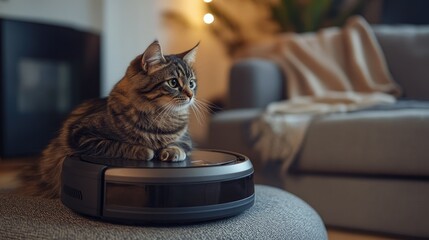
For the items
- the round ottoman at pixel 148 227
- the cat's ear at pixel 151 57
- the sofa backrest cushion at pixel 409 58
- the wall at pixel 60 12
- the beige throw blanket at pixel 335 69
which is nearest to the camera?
the round ottoman at pixel 148 227

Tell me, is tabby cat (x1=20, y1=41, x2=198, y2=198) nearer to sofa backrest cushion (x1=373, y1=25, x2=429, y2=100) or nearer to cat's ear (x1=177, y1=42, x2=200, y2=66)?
cat's ear (x1=177, y1=42, x2=200, y2=66)

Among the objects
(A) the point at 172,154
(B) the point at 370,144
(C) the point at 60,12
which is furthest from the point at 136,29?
(A) the point at 172,154

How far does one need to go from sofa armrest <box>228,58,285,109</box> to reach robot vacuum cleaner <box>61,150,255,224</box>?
3.09 ft

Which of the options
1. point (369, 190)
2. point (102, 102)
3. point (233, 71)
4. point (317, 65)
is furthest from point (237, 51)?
point (102, 102)

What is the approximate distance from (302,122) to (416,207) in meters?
0.38

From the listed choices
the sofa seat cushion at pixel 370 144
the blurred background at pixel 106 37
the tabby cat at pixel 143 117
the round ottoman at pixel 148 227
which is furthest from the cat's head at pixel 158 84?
the blurred background at pixel 106 37

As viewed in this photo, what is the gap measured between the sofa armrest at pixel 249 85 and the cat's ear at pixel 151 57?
34.9 inches

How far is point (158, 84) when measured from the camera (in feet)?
2.50

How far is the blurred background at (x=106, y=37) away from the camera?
1.94 m

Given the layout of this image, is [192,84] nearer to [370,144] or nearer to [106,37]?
[370,144]

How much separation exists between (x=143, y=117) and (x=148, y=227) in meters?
0.21

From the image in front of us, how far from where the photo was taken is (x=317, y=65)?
1867mm

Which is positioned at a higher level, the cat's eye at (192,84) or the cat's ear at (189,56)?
the cat's ear at (189,56)

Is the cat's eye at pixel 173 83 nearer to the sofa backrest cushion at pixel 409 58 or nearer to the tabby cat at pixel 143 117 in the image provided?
the tabby cat at pixel 143 117
